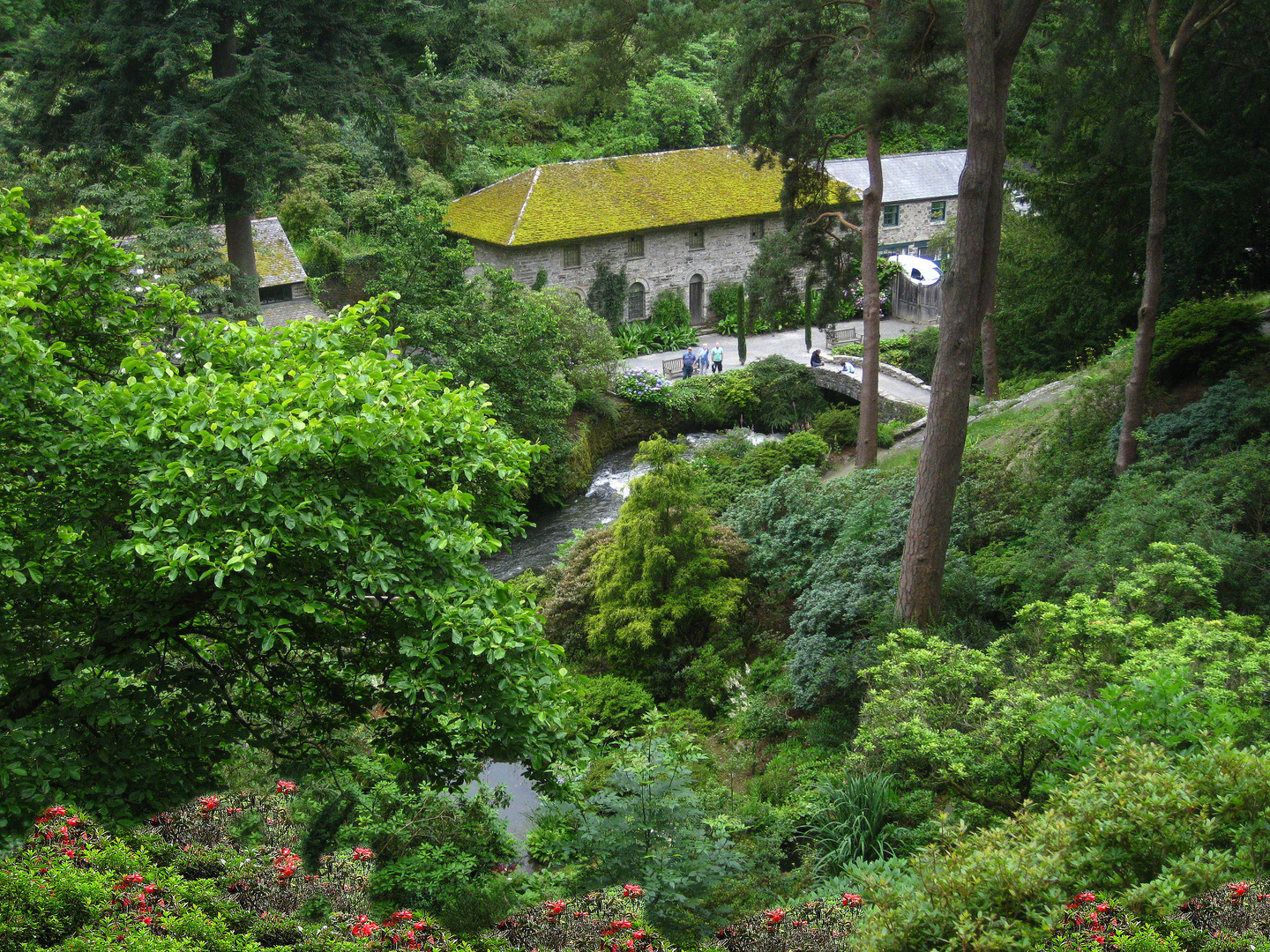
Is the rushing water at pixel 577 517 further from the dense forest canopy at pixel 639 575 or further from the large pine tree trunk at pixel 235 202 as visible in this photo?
the large pine tree trunk at pixel 235 202

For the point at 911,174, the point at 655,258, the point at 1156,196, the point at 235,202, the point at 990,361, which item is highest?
the point at 911,174

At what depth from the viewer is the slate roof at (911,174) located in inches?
1599

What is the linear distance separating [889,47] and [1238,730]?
41.6 feet

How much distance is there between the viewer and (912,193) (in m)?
41.0

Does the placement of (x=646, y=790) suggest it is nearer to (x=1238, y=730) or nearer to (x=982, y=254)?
(x=1238, y=730)

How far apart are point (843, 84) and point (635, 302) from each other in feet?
68.9

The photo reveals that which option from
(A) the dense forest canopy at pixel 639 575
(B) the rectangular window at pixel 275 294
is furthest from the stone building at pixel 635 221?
(A) the dense forest canopy at pixel 639 575

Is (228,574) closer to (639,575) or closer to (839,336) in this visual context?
(639,575)

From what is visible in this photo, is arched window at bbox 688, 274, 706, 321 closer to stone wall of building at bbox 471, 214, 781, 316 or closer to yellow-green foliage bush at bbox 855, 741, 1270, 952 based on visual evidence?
stone wall of building at bbox 471, 214, 781, 316

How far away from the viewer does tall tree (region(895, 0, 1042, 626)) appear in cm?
1016

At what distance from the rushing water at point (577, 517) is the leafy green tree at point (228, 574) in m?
13.1

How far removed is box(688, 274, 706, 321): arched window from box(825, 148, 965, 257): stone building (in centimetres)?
831

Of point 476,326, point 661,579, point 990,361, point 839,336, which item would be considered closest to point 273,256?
point 476,326

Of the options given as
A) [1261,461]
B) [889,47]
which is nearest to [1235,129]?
[889,47]
